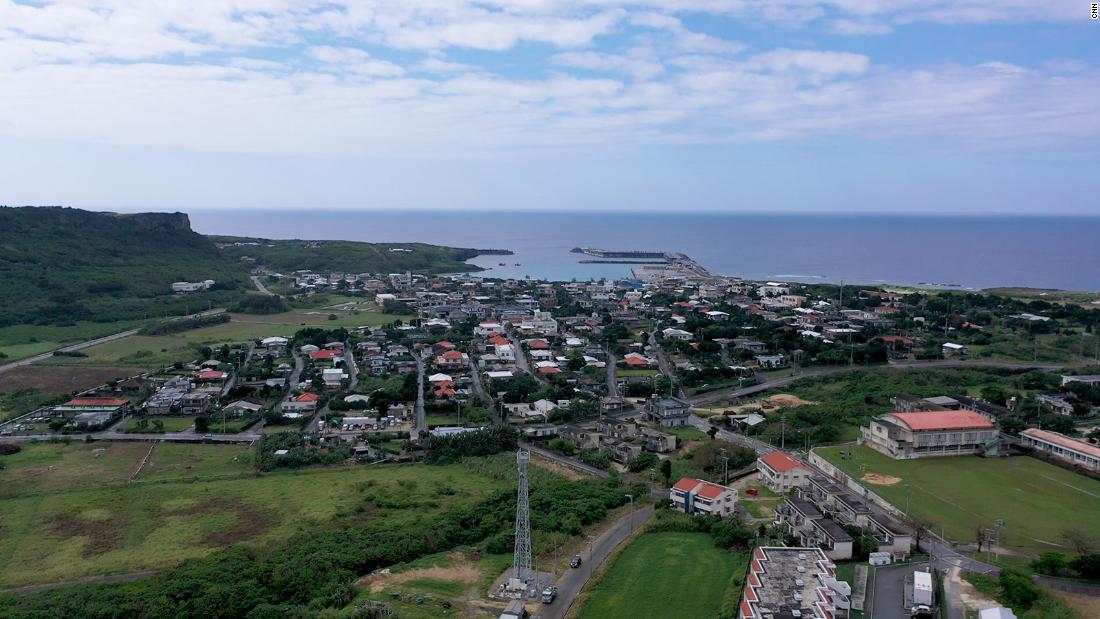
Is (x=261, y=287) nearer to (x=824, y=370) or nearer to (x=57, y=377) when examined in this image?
(x=57, y=377)

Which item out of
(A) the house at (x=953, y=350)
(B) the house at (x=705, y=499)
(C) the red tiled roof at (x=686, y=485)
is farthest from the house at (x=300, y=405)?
(A) the house at (x=953, y=350)

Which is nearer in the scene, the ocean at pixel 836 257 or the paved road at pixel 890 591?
the paved road at pixel 890 591

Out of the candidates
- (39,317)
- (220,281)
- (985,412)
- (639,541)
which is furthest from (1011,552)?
(220,281)

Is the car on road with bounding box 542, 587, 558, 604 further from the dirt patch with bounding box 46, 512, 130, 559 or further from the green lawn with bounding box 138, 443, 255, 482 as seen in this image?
the green lawn with bounding box 138, 443, 255, 482

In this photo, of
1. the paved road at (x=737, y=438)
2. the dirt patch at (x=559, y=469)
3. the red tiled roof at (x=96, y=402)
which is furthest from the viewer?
the red tiled roof at (x=96, y=402)

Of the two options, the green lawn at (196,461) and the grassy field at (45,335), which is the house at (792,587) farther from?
the grassy field at (45,335)

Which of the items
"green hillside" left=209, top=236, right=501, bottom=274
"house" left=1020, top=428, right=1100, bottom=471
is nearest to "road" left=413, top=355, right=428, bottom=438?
"house" left=1020, top=428, right=1100, bottom=471
